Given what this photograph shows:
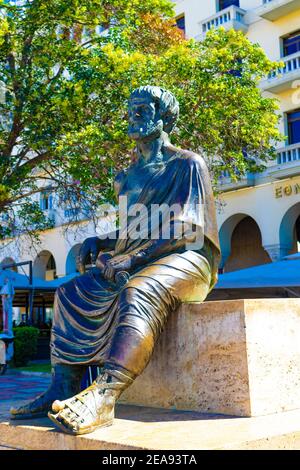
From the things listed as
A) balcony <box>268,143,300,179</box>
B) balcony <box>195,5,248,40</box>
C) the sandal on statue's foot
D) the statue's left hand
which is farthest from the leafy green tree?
the sandal on statue's foot

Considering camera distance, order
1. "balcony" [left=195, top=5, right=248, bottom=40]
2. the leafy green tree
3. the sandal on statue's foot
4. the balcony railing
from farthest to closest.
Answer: "balcony" [left=195, top=5, right=248, bottom=40]
the balcony railing
the leafy green tree
the sandal on statue's foot

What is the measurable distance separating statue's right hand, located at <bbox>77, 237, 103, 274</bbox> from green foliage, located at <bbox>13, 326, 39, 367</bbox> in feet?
33.1

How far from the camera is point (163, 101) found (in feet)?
12.4

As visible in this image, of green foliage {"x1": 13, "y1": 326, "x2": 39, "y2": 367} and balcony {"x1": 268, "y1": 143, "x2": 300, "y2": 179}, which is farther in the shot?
balcony {"x1": 268, "y1": 143, "x2": 300, "y2": 179}

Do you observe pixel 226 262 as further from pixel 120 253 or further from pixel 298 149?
pixel 120 253

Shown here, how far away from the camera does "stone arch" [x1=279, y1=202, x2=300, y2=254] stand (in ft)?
54.7

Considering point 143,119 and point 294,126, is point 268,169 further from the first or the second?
point 143,119

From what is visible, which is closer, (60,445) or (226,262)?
(60,445)

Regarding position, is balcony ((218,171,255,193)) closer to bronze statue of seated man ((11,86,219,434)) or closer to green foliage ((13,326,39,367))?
green foliage ((13,326,39,367))

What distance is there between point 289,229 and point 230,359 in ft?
46.9

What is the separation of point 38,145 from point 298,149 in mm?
8083

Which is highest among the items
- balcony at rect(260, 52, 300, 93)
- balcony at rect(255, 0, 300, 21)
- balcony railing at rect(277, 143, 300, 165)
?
balcony at rect(255, 0, 300, 21)

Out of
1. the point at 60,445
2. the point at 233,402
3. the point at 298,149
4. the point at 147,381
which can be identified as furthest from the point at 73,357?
the point at 298,149

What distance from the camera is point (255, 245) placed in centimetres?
1933
